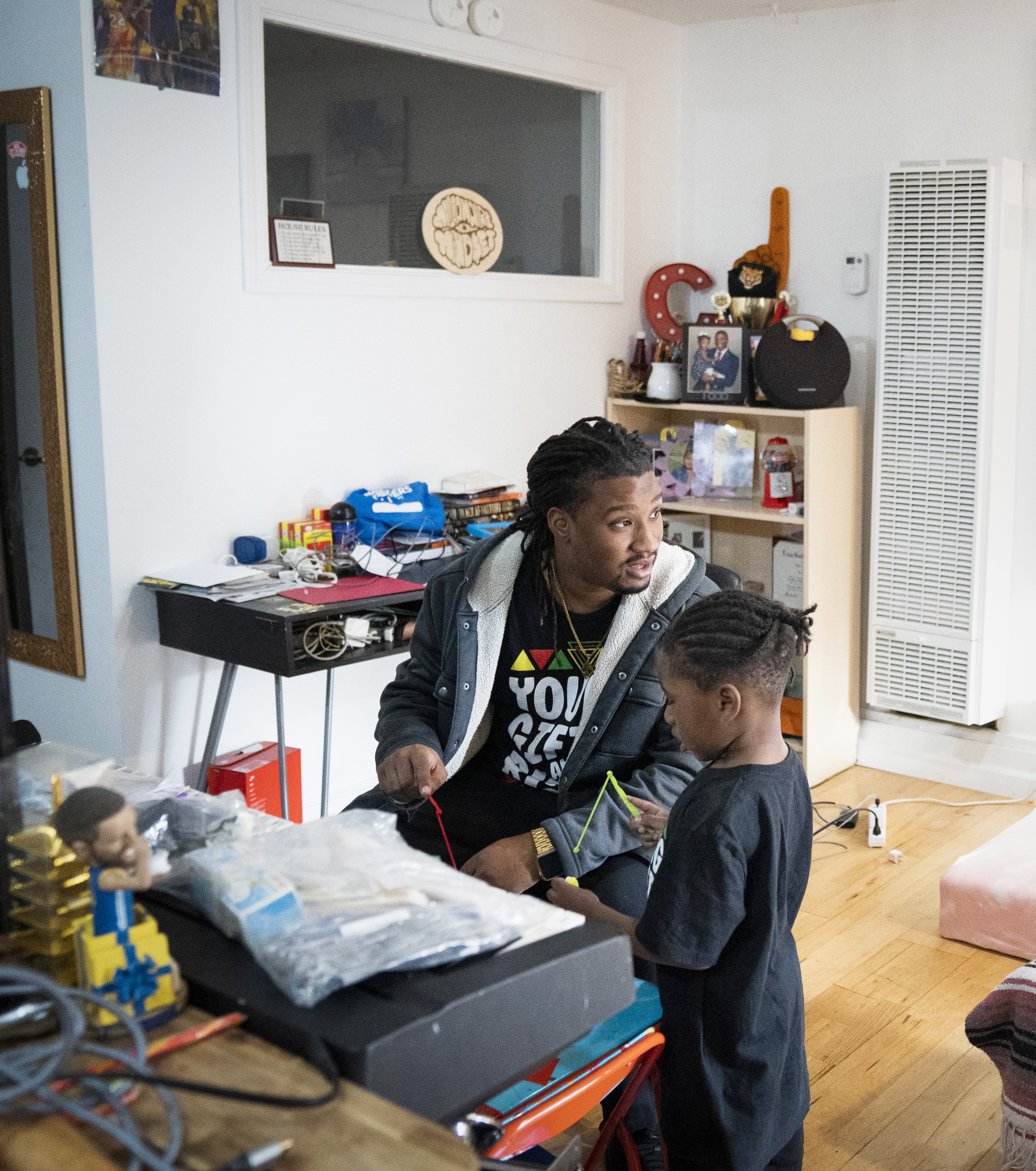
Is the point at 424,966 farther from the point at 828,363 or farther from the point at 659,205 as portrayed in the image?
the point at 659,205

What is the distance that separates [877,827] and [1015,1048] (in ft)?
4.51

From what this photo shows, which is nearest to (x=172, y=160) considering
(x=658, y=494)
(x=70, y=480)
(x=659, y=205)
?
(x=70, y=480)

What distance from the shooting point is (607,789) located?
1827 mm

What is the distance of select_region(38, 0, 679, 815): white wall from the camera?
8.96 ft

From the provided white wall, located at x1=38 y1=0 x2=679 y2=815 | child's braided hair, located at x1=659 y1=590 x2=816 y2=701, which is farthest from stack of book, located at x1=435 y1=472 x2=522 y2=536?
child's braided hair, located at x1=659 y1=590 x2=816 y2=701

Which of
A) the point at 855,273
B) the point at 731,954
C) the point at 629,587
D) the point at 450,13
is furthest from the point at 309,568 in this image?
the point at 855,273

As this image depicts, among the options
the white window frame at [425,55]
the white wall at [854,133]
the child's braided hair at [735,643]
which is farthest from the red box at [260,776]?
the white wall at [854,133]

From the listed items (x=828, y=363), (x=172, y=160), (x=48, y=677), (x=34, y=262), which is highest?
(x=172, y=160)

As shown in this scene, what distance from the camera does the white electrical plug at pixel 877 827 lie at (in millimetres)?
3252

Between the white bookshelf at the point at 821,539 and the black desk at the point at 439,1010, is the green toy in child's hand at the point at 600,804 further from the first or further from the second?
the white bookshelf at the point at 821,539

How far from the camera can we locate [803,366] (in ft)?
11.6

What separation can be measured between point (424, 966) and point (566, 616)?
117cm

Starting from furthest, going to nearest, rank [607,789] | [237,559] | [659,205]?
[659,205] → [237,559] → [607,789]

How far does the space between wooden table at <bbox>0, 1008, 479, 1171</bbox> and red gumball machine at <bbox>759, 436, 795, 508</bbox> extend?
3103 millimetres
